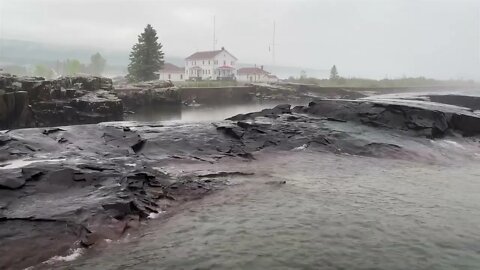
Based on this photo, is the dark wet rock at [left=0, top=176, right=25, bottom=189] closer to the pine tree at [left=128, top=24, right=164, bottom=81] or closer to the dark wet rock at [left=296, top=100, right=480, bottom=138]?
the dark wet rock at [left=296, top=100, right=480, bottom=138]

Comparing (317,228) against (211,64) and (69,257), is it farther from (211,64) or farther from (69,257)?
(211,64)

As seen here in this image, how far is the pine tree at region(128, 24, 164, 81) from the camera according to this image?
2581 inches

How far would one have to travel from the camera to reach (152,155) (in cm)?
1385

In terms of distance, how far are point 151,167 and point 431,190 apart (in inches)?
334

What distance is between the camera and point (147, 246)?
Answer: 779 centimetres

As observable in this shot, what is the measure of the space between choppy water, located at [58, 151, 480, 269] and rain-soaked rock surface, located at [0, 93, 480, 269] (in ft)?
2.60

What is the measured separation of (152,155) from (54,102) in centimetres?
2188

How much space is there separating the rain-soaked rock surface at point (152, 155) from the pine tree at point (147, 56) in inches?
1898

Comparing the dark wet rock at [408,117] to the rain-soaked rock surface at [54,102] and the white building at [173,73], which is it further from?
the white building at [173,73]

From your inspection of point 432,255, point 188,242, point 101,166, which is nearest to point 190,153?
point 101,166

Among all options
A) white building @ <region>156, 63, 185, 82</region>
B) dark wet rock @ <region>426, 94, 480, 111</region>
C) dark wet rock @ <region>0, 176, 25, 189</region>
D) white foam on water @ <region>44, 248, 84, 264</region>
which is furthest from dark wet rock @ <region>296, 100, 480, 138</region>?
white building @ <region>156, 63, 185, 82</region>

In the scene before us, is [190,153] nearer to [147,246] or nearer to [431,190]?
[147,246]

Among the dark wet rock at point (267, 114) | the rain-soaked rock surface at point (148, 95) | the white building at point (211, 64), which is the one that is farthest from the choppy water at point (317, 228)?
the white building at point (211, 64)

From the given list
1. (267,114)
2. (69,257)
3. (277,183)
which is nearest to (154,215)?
(69,257)
